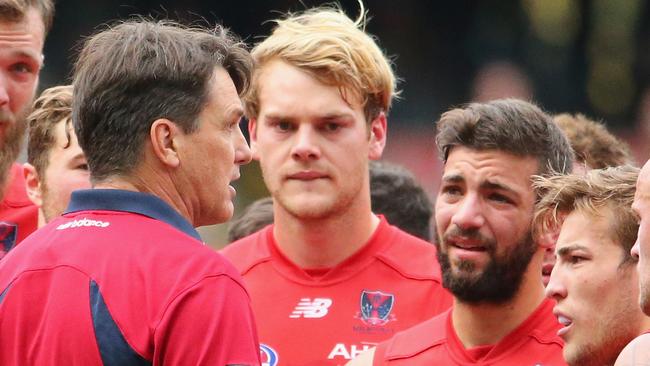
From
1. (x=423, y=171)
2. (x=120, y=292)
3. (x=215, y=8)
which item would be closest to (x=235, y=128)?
(x=120, y=292)

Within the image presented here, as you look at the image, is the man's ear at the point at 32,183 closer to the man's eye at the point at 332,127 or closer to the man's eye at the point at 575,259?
the man's eye at the point at 332,127

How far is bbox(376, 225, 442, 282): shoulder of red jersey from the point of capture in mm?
4906

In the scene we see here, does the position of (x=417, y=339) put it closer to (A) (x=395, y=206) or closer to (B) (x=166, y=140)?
(B) (x=166, y=140)

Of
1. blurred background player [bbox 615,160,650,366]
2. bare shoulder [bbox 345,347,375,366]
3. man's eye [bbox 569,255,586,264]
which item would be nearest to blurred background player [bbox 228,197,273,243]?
bare shoulder [bbox 345,347,375,366]

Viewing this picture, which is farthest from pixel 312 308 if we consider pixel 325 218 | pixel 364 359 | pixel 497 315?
pixel 497 315

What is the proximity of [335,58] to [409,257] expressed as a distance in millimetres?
876

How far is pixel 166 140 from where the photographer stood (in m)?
3.12

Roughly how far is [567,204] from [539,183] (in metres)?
0.26

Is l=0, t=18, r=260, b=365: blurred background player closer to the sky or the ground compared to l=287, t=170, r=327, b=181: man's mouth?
closer to the sky

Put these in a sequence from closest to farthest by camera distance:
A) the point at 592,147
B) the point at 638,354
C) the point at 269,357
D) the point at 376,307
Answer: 1. the point at 638,354
2. the point at 269,357
3. the point at 376,307
4. the point at 592,147

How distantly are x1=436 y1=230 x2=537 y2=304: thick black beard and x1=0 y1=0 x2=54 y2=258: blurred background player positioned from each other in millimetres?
1994

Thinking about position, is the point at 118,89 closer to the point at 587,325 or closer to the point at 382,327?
the point at 587,325

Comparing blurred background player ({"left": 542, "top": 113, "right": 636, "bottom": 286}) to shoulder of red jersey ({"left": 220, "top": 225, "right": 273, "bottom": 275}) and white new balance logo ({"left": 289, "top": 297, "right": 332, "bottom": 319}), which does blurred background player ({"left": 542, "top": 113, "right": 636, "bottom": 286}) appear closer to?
white new balance logo ({"left": 289, "top": 297, "right": 332, "bottom": 319})

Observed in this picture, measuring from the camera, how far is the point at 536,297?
4.34 metres
